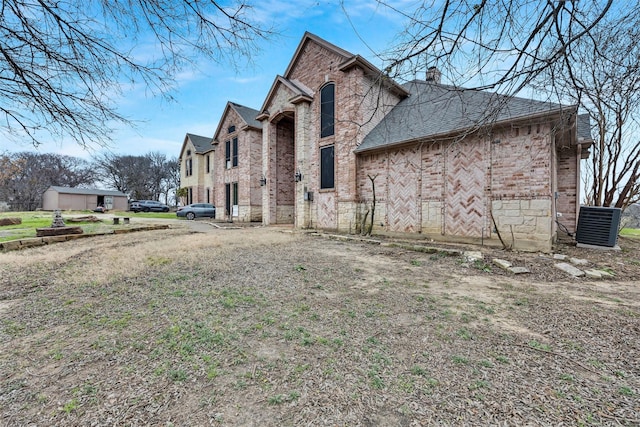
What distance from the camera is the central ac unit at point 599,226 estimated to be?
24.9 feet

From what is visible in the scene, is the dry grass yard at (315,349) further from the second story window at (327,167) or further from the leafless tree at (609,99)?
the second story window at (327,167)

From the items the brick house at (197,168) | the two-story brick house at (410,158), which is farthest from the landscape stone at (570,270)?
the brick house at (197,168)

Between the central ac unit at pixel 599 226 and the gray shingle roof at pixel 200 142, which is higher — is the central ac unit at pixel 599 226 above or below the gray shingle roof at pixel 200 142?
below

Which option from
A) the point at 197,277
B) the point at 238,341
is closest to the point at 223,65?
the point at 238,341

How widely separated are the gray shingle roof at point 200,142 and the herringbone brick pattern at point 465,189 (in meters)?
24.5

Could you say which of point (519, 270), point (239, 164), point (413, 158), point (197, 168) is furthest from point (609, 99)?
point (197, 168)

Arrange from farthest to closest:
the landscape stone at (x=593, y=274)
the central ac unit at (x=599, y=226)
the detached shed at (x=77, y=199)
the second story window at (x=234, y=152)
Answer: the detached shed at (x=77, y=199)
the second story window at (x=234, y=152)
the central ac unit at (x=599, y=226)
the landscape stone at (x=593, y=274)

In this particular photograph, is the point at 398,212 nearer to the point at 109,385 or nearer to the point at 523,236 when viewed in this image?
the point at 523,236

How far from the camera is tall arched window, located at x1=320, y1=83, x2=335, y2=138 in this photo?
475 inches

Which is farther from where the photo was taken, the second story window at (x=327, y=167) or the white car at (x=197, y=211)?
the white car at (x=197, y=211)

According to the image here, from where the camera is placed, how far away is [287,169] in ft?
53.8

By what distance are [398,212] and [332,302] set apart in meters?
7.00

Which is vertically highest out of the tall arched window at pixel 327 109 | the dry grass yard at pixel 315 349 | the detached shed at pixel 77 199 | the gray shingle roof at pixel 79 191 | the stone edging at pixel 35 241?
the tall arched window at pixel 327 109

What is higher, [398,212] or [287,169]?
[287,169]
